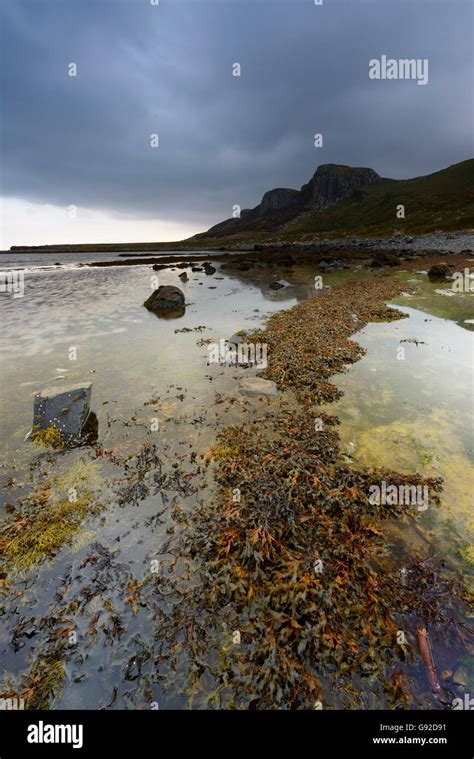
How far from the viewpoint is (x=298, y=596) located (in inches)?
188

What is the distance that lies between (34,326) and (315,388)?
853 inches

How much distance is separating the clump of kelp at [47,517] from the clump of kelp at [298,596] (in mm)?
2383

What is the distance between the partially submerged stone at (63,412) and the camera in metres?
9.30

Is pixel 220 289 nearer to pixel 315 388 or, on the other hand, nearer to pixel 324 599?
pixel 315 388

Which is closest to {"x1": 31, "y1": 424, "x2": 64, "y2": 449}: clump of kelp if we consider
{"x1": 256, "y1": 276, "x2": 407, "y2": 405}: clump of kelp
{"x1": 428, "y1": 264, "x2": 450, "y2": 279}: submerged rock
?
{"x1": 256, "y1": 276, "x2": 407, "y2": 405}: clump of kelp

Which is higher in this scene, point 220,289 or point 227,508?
point 220,289

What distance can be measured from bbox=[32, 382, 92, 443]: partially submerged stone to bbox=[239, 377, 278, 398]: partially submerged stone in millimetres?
5504

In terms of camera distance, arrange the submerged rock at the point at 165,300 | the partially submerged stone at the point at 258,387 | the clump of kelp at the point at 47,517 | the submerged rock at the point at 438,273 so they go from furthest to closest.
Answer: the submerged rock at the point at 438,273
the submerged rock at the point at 165,300
the partially submerged stone at the point at 258,387
the clump of kelp at the point at 47,517

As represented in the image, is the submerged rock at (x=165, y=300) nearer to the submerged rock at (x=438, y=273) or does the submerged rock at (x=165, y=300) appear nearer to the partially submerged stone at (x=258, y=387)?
the partially submerged stone at (x=258, y=387)

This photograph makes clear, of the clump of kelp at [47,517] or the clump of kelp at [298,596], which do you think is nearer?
the clump of kelp at [298,596]

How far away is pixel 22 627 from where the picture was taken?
4.66 metres

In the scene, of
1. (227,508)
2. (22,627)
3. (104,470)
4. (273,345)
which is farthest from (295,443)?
(273,345)
